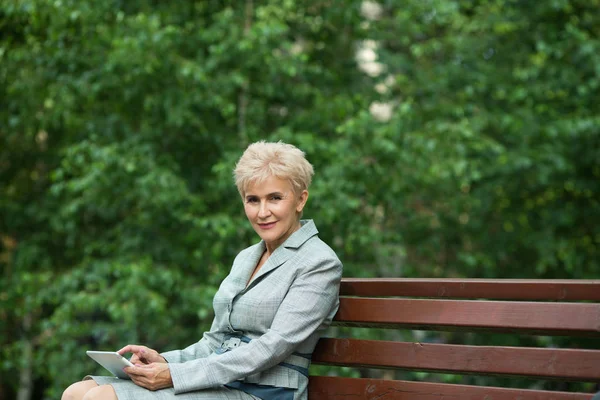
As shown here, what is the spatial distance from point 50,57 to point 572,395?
17.6 feet

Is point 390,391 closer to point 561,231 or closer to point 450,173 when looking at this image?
point 450,173

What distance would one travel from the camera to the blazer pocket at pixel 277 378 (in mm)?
3090

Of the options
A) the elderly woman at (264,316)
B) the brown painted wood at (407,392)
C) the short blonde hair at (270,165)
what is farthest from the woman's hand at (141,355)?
the short blonde hair at (270,165)

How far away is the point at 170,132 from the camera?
6867mm

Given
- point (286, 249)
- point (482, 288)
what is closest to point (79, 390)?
point (286, 249)

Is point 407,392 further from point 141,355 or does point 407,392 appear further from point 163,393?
point 141,355

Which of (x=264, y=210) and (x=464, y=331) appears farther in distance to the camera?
(x=264, y=210)

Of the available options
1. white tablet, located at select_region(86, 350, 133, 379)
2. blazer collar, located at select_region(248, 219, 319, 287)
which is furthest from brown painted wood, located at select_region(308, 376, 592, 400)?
white tablet, located at select_region(86, 350, 133, 379)

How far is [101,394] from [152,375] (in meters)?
0.18

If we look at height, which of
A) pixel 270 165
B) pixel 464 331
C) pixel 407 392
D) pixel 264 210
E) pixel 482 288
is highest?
pixel 270 165

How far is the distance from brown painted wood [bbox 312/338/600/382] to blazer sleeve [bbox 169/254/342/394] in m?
0.26

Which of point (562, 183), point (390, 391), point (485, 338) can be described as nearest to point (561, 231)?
point (562, 183)

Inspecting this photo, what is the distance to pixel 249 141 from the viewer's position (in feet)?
21.9

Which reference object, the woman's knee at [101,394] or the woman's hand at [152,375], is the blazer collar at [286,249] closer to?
the woman's hand at [152,375]
